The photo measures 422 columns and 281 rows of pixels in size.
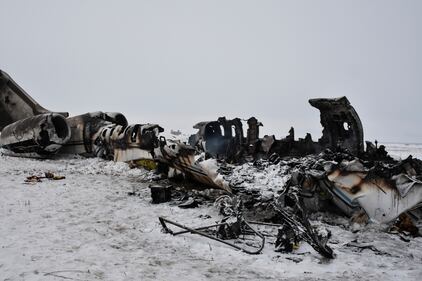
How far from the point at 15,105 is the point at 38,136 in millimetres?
6602

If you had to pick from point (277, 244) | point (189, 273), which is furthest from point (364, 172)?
point (189, 273)

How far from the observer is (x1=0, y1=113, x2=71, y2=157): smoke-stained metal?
1427 cm

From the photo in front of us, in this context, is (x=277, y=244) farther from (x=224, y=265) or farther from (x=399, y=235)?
(x=399, y=235)

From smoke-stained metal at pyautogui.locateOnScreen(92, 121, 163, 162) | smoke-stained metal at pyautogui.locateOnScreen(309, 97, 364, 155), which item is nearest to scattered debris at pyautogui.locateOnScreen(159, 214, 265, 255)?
smoke-stained metal at pyautogui.locateOnScreen(309, 97, 364, 155)

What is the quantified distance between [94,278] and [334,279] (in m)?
2.93

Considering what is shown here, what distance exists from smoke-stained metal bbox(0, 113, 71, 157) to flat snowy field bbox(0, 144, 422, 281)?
23.6 ft

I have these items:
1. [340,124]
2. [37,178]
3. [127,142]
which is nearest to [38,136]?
[127,142]

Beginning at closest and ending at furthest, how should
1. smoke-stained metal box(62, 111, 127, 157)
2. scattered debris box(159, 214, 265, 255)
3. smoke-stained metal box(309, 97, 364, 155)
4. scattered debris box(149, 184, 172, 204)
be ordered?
scattered debris box(159, 214, 265, 255) → scattered debris box(149, 184, 172, 204) → smoke-stained metal box(309, 97, 364, 155) → smoke-stained metal box(62, 111, 127, 157)

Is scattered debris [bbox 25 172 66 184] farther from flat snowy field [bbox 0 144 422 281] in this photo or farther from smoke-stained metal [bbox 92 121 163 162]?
smoke-stained metal [bbox 92 121 163 162]

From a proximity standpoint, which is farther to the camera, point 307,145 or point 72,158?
point 72,158

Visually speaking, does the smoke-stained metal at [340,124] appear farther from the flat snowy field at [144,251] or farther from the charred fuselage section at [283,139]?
the flat snowy field at [144,251]

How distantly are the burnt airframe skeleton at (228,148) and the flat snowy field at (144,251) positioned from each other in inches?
25.5

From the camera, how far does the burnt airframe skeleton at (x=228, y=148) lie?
5.83m

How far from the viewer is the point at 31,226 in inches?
226
